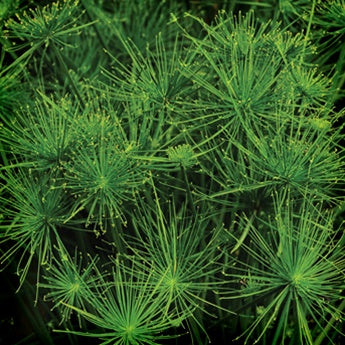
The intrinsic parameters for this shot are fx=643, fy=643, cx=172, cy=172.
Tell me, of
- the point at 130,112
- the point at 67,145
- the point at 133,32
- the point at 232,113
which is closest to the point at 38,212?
the point at 67,145

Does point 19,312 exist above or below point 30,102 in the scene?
below

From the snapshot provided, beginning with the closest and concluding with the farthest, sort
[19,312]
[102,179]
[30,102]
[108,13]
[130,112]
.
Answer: [102,179], [130,112], [30,102], [19,312], [108,13]

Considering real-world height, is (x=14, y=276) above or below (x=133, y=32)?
below

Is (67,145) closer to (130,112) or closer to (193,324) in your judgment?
(130,112)

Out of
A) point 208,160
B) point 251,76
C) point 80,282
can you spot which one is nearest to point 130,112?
point 208,160

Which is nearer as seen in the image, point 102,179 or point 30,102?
point 102,179

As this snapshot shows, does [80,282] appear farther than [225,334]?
No

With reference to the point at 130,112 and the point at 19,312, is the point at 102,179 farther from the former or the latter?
the point at 19,312

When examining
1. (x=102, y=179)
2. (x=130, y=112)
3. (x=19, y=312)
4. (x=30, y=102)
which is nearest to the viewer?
(x=102, y=179)

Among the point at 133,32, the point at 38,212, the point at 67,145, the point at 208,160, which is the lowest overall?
the point at 38,212
